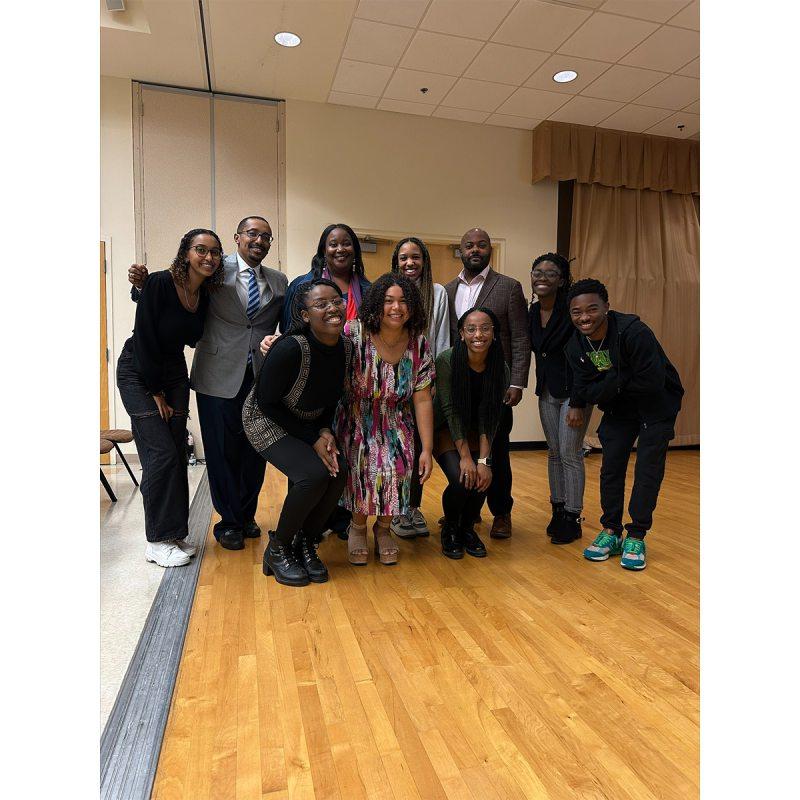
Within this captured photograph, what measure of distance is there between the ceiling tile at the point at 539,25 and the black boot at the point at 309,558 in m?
3.61

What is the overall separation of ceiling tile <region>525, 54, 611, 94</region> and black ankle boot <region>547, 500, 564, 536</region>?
11.5 feet

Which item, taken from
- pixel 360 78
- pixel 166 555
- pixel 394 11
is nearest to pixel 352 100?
pixel 360 78

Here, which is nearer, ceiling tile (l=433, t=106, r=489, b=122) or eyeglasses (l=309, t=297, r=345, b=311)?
eyeglasses (l=309, t=297, r=345, b=311)

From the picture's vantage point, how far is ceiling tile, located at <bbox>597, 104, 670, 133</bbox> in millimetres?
5367

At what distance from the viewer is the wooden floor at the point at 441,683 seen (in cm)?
114

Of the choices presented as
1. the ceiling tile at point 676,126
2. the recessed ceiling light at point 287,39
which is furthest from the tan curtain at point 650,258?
the recessed ceiling light at point 287,39

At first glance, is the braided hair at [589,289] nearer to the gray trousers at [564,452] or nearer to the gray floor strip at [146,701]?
the gray trousers at [564,452]

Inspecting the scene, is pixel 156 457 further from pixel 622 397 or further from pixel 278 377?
pixel 622 397

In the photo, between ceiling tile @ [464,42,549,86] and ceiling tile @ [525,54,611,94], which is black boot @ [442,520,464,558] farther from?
ceiling tile @ [525,54,611,94]

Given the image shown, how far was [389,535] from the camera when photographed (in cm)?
247

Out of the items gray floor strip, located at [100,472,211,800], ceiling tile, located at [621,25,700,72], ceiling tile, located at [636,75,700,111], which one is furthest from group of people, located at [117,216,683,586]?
ceiling tile, located at [636,75,700,111]

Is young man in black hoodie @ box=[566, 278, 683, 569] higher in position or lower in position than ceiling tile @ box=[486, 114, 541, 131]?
lower

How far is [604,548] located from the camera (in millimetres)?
2477
